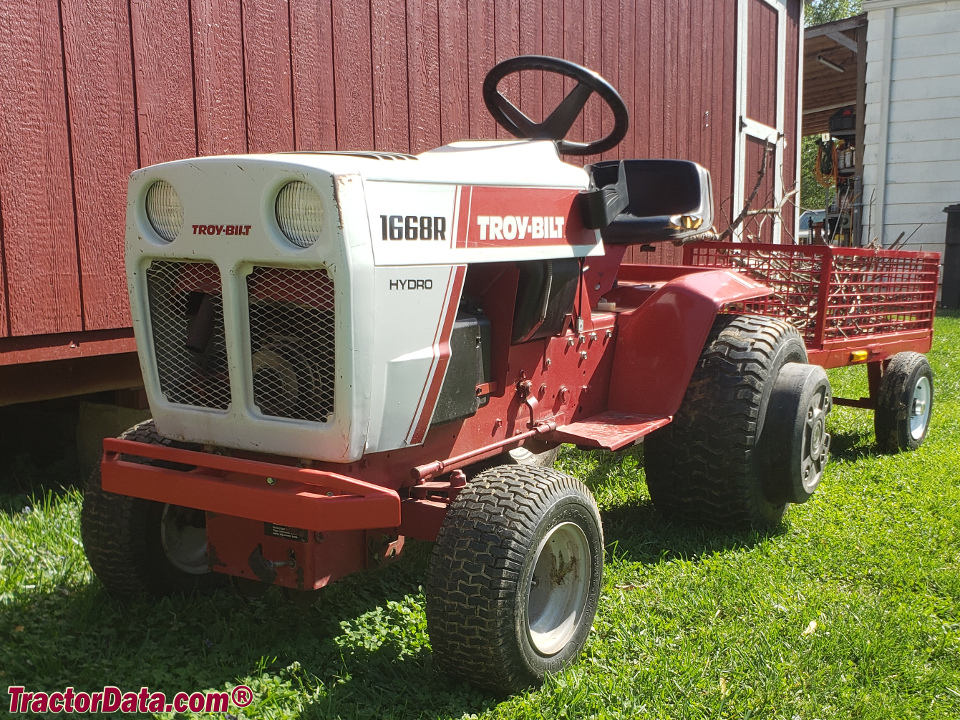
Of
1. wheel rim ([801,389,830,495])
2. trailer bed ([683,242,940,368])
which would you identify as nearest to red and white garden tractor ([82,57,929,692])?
wheel rim ([801,389,830,495])

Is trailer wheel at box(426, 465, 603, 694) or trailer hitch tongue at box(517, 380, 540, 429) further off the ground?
trailer hitch tongue at box(517, 380, 540, 429)

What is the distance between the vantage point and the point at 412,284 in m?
2.26

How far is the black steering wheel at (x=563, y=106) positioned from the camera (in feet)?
9.86

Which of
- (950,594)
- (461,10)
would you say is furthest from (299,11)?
(950,594)

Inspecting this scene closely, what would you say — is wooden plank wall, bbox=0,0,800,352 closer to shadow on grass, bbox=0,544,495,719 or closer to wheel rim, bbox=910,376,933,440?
shadow on grass, bbox=0,544,495,719

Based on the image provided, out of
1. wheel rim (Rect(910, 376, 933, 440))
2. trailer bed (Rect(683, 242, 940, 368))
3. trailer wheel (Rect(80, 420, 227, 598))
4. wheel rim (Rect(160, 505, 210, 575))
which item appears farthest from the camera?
wheel rim (Rect(910, 376, 933, 440))

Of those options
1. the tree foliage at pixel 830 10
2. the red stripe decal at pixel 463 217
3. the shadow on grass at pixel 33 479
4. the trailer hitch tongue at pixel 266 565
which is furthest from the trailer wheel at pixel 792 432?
the tree foliage at pixel 830 10

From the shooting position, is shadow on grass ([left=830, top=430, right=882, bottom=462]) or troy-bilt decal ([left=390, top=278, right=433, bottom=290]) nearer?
troy-bilt decal ([left=390, top=278, right=433, bottom=290])

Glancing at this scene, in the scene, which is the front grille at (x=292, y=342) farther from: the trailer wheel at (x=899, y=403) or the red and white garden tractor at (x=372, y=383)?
the trailer wheel at (x=899, y=403)

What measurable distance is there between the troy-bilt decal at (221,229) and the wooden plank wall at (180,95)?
1505mm

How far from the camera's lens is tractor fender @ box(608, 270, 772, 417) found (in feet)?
10.9

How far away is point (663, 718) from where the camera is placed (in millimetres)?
Result: 2340

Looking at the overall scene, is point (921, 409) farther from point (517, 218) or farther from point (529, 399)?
point (517, 218)

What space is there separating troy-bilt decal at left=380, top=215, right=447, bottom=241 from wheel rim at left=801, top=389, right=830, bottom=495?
1801 mm
